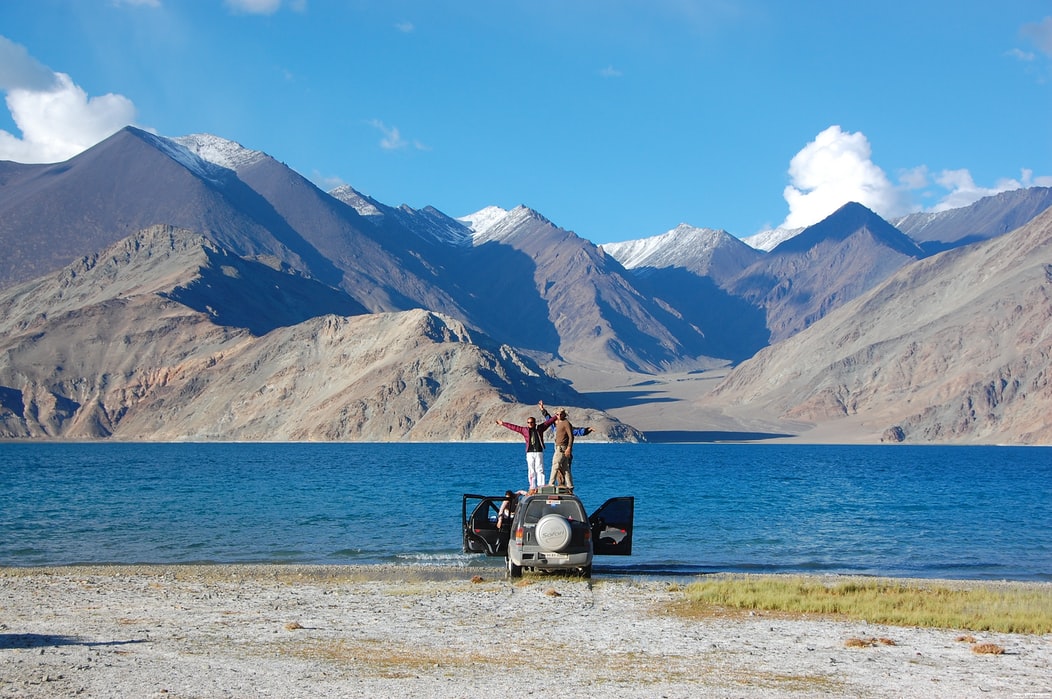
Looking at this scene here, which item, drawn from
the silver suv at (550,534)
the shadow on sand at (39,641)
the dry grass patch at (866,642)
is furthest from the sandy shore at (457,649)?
the silver suv at (550,534)

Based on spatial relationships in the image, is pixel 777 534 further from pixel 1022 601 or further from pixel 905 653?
pixel 905 653

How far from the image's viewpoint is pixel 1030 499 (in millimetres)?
69188

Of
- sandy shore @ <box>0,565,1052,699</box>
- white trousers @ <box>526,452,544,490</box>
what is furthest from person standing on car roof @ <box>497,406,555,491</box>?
sandy shore @ <box>0,565,1052,699</box>

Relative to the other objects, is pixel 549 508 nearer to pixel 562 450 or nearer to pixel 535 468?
pixel 562 450

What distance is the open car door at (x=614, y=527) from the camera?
2842 cm

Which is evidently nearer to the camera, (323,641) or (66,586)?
(323,641)

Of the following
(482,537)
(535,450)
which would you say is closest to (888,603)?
(535,450)

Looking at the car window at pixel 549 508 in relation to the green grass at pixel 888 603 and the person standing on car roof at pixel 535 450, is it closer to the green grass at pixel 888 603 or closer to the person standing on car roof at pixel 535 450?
the person standing on car roof at pixel 535 450

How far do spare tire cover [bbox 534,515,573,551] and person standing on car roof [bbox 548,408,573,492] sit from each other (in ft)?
4.17

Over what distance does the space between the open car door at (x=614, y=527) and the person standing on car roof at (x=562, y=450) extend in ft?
7.18

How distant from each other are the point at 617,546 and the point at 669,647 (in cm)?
1068

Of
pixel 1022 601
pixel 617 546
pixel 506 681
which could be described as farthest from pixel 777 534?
pixel 506 681

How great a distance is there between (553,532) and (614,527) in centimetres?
411

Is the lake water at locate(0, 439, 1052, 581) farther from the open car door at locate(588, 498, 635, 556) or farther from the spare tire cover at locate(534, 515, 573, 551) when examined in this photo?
the spare tire cover at locate(534, 515, 573, 551)
